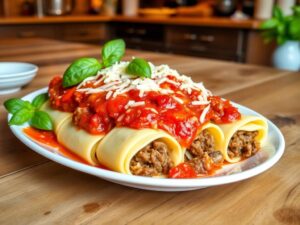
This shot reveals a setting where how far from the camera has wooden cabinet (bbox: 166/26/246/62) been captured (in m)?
3.30

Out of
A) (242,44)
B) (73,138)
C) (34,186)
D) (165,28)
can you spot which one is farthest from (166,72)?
(165,28)

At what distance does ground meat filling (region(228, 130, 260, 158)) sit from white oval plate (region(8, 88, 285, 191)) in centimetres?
1

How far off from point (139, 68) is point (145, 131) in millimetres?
161

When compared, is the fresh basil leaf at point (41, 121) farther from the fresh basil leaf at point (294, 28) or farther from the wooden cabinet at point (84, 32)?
the wooden cabinet at point (84, 32)

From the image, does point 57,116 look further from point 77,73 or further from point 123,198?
point 123,198

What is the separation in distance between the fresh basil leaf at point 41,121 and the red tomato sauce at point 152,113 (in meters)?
0.06

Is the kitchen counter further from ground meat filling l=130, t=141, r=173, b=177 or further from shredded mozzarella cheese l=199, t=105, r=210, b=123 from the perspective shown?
ground meat filling l=130, t=141, r=173, b=177

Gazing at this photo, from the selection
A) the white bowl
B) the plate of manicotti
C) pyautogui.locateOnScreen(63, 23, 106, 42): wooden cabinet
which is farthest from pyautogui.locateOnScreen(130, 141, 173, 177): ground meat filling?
pyautogui.locateOnScreen(63, 23, 106, 42): wooden cabinet

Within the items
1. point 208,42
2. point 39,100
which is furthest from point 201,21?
point 39,100

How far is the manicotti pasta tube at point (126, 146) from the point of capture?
0.57 meters

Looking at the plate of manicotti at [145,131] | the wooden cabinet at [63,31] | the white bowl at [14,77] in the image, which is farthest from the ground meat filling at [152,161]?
the wooden cabinet at [63,31]

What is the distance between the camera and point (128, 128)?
610mm

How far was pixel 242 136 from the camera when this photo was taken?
0.69m

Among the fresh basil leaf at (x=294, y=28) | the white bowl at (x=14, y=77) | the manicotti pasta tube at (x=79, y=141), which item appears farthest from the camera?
the fresh basil leaf at (x=294, y=28)
